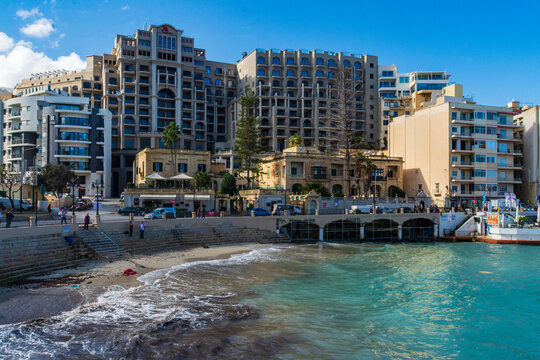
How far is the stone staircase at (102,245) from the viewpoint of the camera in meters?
30.9

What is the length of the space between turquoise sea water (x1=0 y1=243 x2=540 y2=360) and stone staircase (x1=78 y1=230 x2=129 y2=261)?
19.3 ft

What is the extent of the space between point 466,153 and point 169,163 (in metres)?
50.2

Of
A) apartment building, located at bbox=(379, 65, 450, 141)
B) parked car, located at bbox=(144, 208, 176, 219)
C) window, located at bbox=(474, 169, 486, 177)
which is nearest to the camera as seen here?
parked car, located at bbox=(144, 208, 176, 219)

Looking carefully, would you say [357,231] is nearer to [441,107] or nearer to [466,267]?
[466,267]

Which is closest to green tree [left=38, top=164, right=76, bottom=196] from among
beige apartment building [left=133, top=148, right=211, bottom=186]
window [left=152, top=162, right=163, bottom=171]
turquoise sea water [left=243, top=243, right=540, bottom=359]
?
beige apartment building [left=133, top=148, right=211, bottom=186]

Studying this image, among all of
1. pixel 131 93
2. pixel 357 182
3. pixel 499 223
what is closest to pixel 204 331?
pixel 499 223

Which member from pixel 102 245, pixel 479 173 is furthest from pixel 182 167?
pixel 479 173

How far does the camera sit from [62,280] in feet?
79.2

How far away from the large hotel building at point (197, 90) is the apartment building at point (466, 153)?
2396cm

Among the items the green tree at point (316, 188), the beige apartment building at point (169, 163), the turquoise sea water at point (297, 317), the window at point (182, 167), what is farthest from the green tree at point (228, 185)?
the turquoise sea water at point (297, 317)

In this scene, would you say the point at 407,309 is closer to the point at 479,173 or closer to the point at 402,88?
the point at 479,173

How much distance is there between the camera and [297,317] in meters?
19.7

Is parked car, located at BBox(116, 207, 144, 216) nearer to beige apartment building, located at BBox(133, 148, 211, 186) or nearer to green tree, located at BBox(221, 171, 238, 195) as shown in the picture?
beige apartment building, located at BBox(133, 148, 211, 186)

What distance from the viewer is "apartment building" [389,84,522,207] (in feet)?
224
